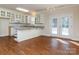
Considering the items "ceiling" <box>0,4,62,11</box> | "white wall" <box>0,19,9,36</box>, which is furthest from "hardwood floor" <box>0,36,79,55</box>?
"ceiling" <box>0,4,62,11</box>

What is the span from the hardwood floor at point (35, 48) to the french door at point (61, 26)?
0.47 ft

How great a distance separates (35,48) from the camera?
250 centimetres

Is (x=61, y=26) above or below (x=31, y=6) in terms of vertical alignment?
below

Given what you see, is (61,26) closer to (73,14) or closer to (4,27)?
(73,14)

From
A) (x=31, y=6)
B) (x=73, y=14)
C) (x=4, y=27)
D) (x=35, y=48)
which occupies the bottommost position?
(x=35, y=48)

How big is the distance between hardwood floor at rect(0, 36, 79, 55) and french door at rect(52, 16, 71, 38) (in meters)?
0.14

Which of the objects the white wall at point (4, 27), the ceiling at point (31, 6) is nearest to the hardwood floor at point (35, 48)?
the white wall at point (4, 27)

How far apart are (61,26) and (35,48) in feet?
2.27

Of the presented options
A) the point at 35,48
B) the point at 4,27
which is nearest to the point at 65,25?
the point at 35,48

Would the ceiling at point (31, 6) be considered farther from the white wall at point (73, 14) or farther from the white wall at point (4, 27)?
the white wall at point (4, 27)

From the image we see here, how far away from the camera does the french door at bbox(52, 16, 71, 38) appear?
251 centimetres
